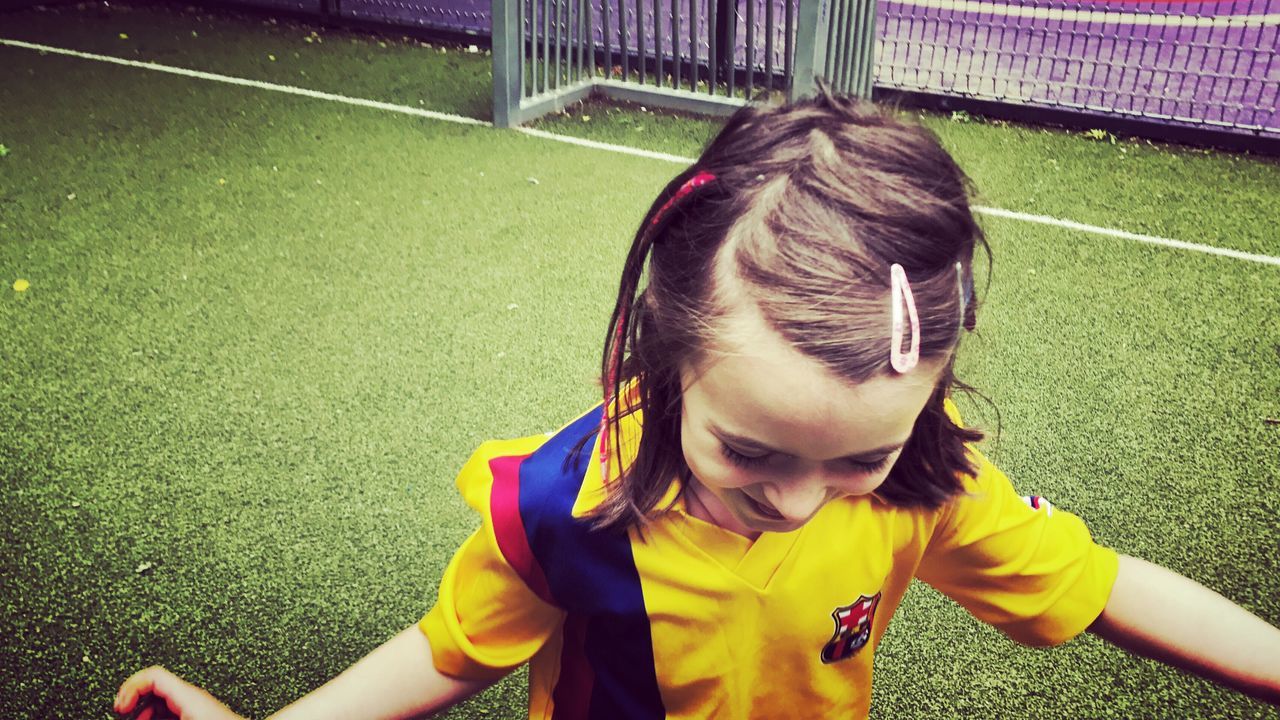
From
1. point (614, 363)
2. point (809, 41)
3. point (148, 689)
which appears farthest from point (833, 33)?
point (148, 689)

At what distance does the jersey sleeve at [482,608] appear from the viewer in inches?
→ 39.9

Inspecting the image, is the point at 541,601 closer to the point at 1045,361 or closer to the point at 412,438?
the point at 412,438

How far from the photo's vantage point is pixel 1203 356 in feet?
8.97

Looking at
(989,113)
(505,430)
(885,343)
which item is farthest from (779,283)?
(989,113)

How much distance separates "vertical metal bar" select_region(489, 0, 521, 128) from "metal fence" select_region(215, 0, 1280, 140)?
46mm

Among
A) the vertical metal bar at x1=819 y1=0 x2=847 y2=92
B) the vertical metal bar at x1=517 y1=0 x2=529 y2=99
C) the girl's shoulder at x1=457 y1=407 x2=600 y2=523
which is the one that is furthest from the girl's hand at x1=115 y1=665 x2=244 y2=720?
the vertical metal bar at x1=517 y1=0 x2=529 y2=99

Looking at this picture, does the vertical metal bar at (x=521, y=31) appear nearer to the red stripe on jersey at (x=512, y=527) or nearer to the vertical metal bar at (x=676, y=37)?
the vertical metal bar at (x=676, y=37)

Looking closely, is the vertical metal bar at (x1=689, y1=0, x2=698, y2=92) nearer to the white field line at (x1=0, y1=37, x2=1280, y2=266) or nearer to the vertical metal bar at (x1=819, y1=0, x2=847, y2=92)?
the white field line at (x1=0, y1=37, x2=1280, y2=266)

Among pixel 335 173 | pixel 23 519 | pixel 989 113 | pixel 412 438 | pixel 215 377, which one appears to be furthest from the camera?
pixel 989 113

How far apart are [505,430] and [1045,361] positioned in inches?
60.8

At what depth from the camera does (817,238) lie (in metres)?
0.77

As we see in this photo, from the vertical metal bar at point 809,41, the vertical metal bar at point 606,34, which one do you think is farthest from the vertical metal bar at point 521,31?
the vertical metal bar at point 809,41

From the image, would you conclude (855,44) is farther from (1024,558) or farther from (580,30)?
(1024,558)

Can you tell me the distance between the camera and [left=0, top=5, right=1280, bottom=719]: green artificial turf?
1.83 metres
